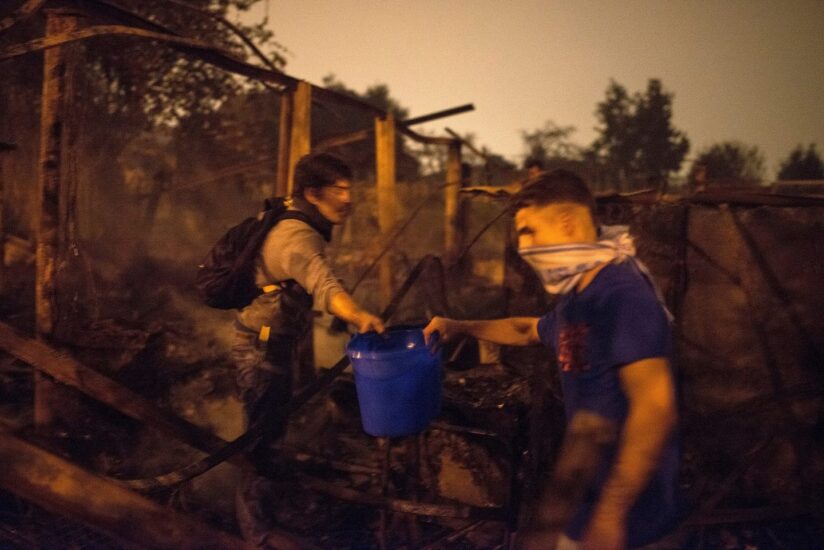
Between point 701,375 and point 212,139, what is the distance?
13403 millimetres

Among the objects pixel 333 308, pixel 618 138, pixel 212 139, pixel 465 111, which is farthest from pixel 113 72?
pixel 618 138

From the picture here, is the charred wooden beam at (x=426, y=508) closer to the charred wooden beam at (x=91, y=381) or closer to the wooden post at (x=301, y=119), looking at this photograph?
the charred wooden beam at (x=91, y=381)

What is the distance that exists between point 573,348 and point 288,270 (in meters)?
1.73

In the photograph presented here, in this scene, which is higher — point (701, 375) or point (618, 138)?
point (618, 138)

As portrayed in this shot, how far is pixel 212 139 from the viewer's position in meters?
14.3

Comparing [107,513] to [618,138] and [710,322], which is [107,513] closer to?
[710,322]

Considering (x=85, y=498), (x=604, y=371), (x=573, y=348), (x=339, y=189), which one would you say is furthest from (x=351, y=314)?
(x=85, y=498)

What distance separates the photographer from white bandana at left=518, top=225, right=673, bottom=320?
1.81 m

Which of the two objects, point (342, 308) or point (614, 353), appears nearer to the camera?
point (614, 353)

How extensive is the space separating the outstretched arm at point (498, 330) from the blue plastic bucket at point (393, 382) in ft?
0.46

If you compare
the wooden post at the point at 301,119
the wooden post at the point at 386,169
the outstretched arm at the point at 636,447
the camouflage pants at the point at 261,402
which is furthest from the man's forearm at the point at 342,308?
the wooden post at the point at 386,169

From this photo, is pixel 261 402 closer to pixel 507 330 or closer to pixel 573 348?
pixel 507 330

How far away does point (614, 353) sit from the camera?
5.45 feet

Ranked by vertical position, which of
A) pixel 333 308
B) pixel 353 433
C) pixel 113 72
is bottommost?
pixel 353 433
